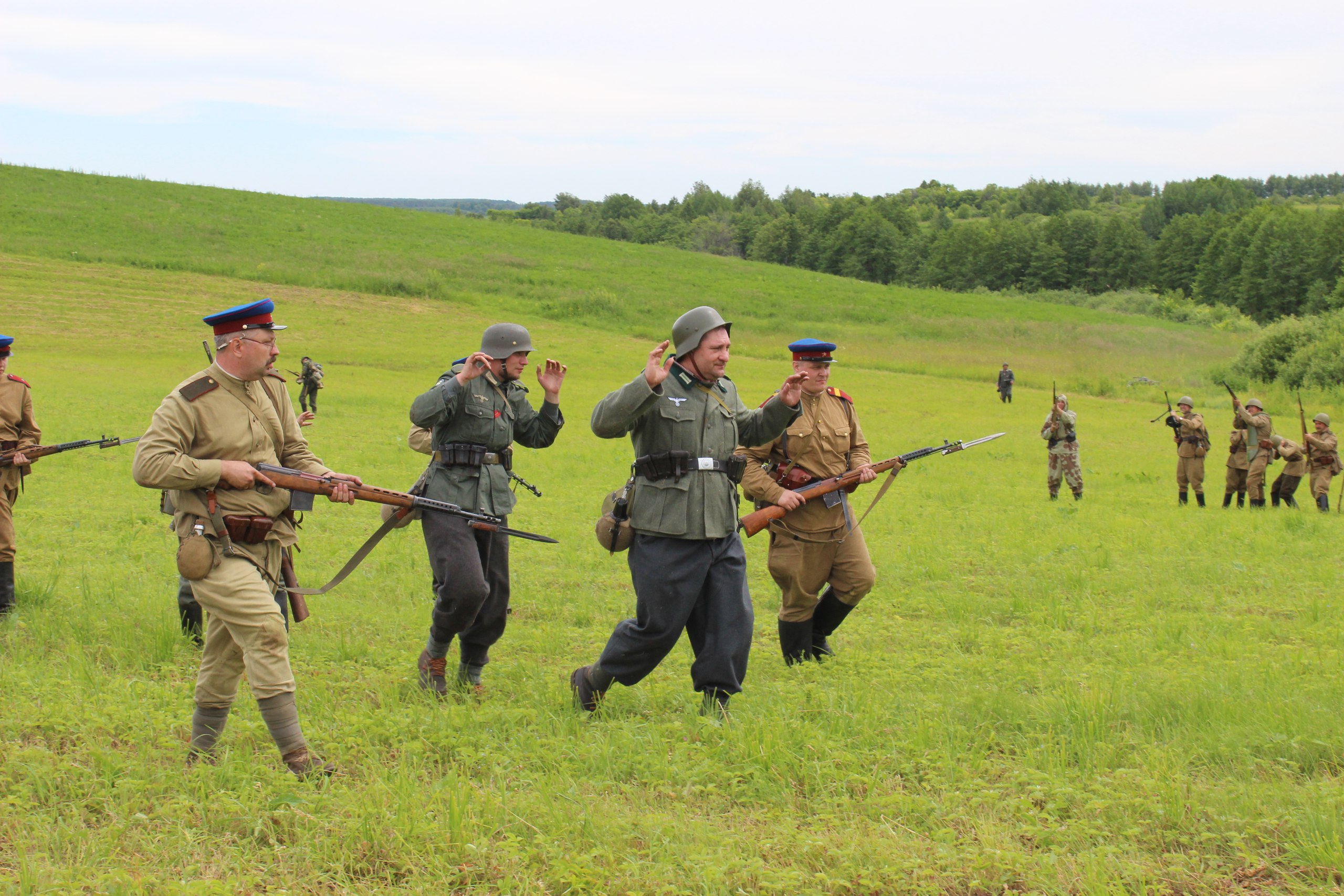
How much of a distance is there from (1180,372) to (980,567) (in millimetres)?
42405

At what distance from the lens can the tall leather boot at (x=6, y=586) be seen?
780cm

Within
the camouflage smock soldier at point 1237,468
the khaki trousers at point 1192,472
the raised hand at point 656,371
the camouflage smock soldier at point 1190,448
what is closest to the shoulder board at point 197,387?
the raised hand at point 656,371

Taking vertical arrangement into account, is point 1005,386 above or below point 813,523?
below

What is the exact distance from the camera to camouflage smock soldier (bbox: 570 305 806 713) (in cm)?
566

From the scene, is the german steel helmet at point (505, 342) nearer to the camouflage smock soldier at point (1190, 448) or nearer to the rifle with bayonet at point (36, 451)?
the rifle with bayonet at point (36, 451)

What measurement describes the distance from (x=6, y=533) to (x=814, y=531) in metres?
6.01

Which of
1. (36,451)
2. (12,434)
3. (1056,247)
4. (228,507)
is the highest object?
(1056,247)

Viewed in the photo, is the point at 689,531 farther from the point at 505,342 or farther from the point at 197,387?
the point at 197,387

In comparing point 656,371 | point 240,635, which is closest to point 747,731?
point 656,371

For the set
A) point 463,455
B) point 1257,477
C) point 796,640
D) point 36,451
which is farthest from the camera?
point 1257,477

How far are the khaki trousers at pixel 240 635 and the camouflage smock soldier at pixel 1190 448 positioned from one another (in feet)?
53.6

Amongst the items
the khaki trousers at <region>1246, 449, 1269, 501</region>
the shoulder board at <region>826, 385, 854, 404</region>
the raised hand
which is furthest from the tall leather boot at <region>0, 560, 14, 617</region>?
the khaki trousers at <region>1246, 449, 1269, 501</region>

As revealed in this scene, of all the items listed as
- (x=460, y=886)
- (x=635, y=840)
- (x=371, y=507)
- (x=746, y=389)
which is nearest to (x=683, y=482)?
(x=635, y=840)

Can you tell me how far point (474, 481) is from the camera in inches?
259
